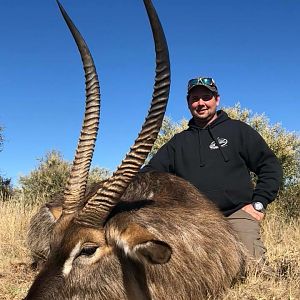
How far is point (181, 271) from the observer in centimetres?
420

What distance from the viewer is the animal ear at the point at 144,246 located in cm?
341

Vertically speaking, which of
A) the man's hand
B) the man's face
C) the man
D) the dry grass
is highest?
the man's face

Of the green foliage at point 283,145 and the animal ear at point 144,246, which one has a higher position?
the green foliage at point 283,145

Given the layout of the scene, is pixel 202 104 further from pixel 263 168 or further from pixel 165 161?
pixel 263 168

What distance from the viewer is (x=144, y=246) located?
3.49m

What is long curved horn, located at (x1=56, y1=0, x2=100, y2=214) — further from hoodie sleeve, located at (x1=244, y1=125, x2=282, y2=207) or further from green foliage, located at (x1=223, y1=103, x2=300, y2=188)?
green foliage, located at (x1=223, y1=103, x2=300, y2=188)

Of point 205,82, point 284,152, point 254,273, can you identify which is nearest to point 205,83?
Answer: point 205,82

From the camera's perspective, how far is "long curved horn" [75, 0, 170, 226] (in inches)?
146

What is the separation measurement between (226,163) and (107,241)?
2783 millimetres

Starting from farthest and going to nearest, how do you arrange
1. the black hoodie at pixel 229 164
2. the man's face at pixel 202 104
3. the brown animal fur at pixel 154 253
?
the man's face at pixel 202 104 < the black hoodie at pixel 229 164 < the brown animal fur at pixel 154 253

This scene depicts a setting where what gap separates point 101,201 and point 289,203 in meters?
10.5

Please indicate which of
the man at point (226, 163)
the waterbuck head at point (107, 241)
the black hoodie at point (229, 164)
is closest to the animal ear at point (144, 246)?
the waterbuck head at point (107, 241)

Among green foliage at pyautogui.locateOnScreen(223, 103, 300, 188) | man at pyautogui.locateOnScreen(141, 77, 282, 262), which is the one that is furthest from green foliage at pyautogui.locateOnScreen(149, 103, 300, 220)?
man at pyautogui.locateOnScreen(141, 77, 282, 262)

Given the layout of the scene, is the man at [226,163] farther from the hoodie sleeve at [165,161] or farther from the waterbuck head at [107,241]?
the waterbuck head at [107,241]
